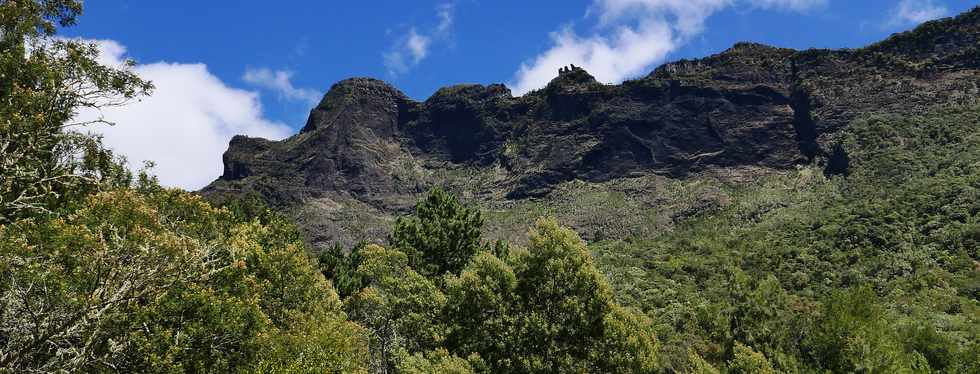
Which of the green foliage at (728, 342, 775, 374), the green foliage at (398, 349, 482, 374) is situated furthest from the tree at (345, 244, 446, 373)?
the green foliage at (728, 342, 775, 374)

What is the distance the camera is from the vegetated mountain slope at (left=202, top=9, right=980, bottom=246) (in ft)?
414

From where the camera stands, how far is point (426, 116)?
19912 centimetres

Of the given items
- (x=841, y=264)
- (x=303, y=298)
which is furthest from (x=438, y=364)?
(x=841, y=264)

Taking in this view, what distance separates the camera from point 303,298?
87.8ft

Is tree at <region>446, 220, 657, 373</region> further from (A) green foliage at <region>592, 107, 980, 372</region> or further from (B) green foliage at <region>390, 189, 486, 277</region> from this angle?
(B) green foliage at <region>390, 189, 486, 277</region>

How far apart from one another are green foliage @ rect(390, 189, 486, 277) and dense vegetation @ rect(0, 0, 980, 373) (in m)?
0.11

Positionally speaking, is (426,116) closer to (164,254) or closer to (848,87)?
(848,87)

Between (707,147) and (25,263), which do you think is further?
(707,147)

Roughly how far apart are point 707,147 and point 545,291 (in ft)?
456

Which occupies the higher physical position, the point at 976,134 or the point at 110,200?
the point at 976,134

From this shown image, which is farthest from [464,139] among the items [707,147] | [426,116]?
[707,147]

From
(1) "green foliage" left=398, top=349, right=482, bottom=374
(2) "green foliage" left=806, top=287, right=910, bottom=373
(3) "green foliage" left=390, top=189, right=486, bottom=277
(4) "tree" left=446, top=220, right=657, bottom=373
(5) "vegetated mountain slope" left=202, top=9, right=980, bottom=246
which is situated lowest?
(2) "green foliage" left=806, top=287, right=910, bottom=373

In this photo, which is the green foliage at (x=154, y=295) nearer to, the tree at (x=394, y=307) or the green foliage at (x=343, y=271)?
the tree at (x=394, y=307)

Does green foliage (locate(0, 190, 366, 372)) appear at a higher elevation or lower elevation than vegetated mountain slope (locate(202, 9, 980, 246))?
lower
